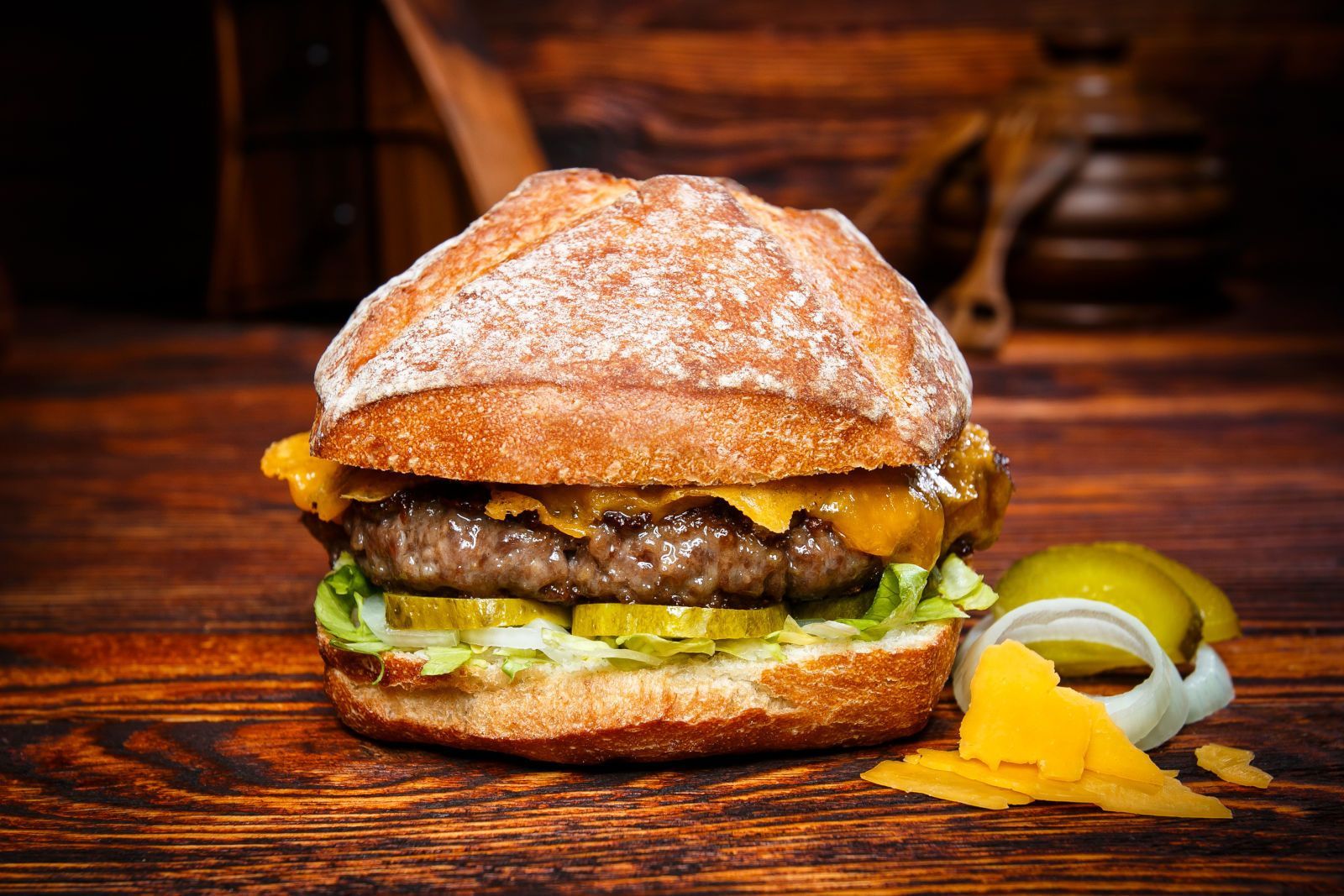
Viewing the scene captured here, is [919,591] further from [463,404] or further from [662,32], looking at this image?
[662,32]

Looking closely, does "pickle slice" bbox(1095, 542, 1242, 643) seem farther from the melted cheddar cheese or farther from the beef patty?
the beef patty

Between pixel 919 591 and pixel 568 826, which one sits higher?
pixel 919 591

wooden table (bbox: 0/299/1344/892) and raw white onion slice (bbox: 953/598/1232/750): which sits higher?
raw white onion slice (bbox: 953/598/1232/750)

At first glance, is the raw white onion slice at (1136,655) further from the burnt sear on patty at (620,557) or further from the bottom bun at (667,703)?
the burnt sear on patty at (620,557)

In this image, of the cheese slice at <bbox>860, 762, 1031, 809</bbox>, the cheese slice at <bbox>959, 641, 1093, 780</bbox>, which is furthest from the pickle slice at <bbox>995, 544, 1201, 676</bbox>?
the cheese slice at <bbox>860, 762, 1031, 809</bbox>

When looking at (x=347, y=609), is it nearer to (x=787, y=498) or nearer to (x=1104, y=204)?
(x=787, y=498)

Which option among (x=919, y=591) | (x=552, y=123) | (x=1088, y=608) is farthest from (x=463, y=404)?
(x=552, y=123)
